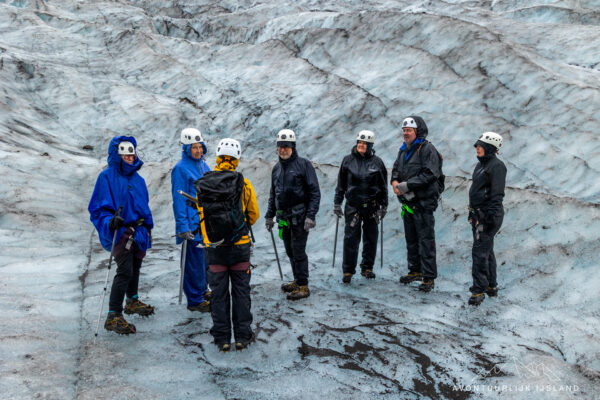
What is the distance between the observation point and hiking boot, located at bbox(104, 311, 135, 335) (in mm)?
5645

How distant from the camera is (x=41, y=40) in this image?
2016cm

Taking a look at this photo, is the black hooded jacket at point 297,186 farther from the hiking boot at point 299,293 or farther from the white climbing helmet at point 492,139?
the white climbing helmet at point 492,139

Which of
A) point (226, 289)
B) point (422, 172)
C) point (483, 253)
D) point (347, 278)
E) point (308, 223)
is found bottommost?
point (347, 278)

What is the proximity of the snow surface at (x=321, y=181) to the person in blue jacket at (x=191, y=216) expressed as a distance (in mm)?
363

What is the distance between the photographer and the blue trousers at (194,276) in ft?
22.0

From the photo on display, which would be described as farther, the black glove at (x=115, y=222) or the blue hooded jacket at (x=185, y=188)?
the blue hooded jacket at (x=185, y=188)

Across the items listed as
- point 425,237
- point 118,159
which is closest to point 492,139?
point 425,237

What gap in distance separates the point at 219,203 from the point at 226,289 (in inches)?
44.1

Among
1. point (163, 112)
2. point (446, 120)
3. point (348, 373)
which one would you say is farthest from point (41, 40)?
point (348, 373)

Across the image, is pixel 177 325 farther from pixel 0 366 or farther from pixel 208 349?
pixel 0 366

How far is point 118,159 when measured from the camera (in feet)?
19.1

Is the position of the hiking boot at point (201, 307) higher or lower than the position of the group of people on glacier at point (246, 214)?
lower

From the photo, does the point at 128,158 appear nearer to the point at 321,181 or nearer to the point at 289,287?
the point at 289,287

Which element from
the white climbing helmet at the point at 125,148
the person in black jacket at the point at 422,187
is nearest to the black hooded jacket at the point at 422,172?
the person in black jacket at the point at 422,187
